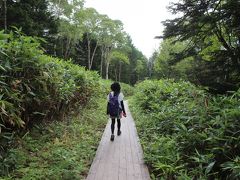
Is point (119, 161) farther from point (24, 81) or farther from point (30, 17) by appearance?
point (30, 17)

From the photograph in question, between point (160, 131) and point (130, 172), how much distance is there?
2.90 meters

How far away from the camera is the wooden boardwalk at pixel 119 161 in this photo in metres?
5.02

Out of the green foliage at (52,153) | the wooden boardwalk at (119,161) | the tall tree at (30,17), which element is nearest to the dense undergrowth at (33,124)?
the green foliage at (52,153)

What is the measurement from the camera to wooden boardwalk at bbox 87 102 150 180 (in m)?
5.02

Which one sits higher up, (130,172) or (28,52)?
(28,52)

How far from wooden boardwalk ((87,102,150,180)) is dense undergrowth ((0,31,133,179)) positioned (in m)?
0.25

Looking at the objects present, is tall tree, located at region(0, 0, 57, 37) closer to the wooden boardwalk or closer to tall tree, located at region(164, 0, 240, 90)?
tall tree, located at region(164, 0, 240, 90)

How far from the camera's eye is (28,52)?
17.6 feet

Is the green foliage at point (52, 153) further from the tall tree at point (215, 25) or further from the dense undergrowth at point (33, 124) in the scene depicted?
the tall tree at point (215, 25)

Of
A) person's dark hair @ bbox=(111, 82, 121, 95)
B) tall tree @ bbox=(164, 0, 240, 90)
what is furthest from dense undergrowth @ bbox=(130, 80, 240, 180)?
person's dark hair @ bbox=(111, 82, 121, 95)

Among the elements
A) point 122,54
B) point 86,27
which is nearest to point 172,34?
point 86,27

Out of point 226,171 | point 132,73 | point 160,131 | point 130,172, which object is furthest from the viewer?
point 132,73

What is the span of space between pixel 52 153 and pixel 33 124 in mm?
1138

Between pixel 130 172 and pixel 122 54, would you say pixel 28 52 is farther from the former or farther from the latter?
pixel 122 54
